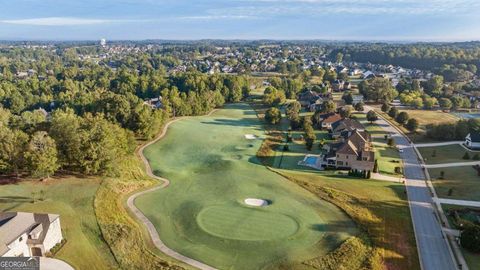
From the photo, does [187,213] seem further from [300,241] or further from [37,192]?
[37,192]

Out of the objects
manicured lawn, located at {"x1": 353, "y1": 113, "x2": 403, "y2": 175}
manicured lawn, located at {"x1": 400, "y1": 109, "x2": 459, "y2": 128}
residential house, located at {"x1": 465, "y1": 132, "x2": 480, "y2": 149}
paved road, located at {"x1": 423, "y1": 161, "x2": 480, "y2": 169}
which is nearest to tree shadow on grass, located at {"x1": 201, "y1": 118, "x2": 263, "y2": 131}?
manicured lawn, located at {"x1": 353, "y1": 113, "x2": 403, "y2": 175}

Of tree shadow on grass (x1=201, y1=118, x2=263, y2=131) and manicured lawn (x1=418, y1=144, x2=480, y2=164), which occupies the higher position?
tree shadow on grass (x1=201, y1=118, x2=263, y2=131)

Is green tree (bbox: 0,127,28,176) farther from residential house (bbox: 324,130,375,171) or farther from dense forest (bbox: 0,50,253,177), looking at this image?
residential house (bbox: 324,130,375,171)

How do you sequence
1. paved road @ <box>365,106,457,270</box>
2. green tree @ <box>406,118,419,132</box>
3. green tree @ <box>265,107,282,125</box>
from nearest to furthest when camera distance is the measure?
paved road @ <box>365,106,457,270</box>
green tree @ <box>406,118,419,132</box>
green tree @ <box>265,107,282,125</box>

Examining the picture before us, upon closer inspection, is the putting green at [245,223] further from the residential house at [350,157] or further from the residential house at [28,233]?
the residential house at [350,157]

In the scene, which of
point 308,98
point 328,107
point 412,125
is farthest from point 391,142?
point 308,98

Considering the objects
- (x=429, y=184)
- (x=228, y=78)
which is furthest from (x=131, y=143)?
(x=228, y=78)
